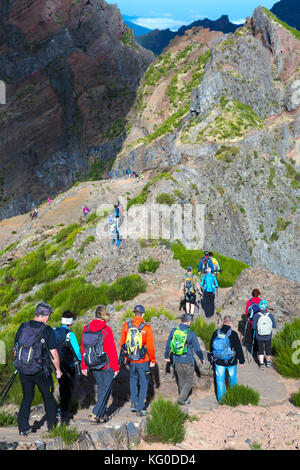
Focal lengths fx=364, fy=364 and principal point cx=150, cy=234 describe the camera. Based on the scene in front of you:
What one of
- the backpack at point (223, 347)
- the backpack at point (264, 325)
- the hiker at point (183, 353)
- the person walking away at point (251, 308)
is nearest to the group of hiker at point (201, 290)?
the person walking away at point (251, 308)

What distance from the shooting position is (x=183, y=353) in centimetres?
627

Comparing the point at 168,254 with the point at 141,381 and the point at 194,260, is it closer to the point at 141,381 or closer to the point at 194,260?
Result: the point at 194,260

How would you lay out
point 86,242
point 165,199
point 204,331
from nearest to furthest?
1. point 204,331
2. point 86,242
3. point 165,199

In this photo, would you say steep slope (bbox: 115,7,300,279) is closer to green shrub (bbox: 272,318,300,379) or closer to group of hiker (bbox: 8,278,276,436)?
green shrub (bbox: 272,318,300,379)

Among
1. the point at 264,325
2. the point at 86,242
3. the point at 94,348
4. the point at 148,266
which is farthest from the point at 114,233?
the point at 94,348

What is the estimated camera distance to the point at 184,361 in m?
6.30

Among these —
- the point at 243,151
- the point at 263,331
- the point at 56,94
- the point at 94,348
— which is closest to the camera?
the point at 94,348

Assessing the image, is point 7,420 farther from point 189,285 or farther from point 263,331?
point 189,285

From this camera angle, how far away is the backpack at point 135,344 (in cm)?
587

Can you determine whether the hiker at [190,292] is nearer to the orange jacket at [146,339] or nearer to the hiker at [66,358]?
the orange jacket at [146,339]

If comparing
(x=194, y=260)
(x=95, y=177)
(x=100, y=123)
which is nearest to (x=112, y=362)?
(x=194, y=260)

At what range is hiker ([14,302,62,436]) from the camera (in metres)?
5.04

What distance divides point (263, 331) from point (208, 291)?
126 inches

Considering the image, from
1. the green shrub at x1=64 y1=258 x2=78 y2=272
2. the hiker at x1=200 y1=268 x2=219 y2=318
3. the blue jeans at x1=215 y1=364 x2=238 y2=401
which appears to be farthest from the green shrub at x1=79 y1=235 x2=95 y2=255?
the blue jeans at x1=215 y1=364 x2=238 y2=401
